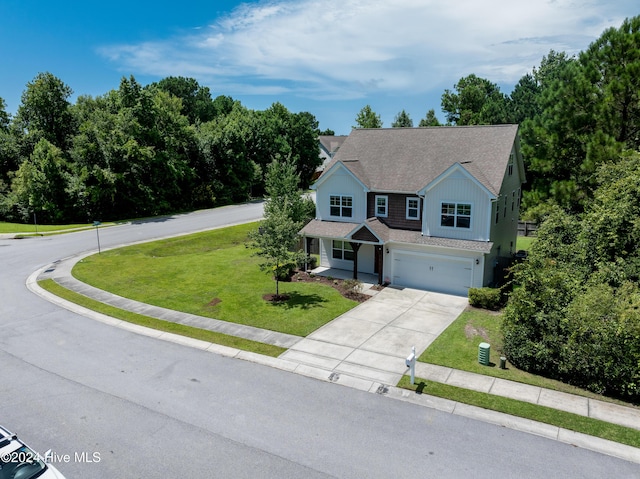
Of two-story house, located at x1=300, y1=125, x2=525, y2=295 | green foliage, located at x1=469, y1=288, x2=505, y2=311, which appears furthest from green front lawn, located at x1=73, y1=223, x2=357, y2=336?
green foliage, located at x1=469, y1=288, x2=505, y2=311

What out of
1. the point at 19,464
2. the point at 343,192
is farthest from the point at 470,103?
the point at 19,464

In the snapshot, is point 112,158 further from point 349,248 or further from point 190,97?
point 190,97

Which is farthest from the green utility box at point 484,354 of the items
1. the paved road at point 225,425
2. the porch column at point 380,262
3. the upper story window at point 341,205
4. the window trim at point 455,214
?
the upper story window at point 341,205

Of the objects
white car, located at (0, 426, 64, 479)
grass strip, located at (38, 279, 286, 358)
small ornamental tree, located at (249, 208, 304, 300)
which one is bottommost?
grass strip, located at (38, 279, 286, 358)

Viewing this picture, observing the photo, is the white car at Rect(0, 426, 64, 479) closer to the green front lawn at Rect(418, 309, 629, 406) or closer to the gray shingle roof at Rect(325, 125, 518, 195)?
the green front lawn at Rect(418, 309, 629, 406)

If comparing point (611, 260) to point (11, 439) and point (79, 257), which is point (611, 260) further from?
point (79, 257)

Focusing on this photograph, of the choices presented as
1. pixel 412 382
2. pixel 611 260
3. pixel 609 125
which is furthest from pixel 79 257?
pixel 609 125
